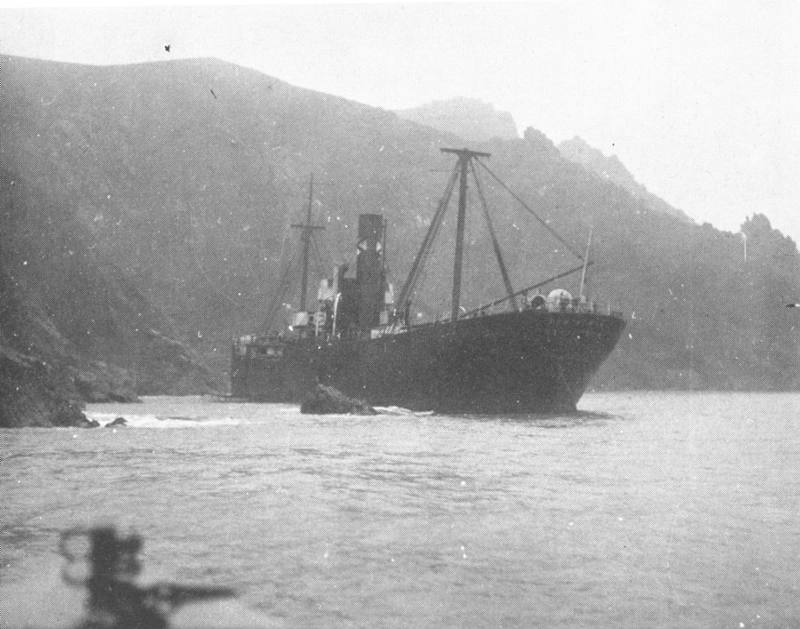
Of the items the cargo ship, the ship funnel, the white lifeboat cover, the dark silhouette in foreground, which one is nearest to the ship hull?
the cargo ship

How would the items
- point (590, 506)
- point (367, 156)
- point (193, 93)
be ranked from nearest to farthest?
point (590, 506) → point (193, 93) → point (367, 156)

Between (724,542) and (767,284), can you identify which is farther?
(767,284)

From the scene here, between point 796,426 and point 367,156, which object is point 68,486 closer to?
point 796,426

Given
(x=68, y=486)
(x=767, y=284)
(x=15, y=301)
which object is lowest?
(x=68, y=486)

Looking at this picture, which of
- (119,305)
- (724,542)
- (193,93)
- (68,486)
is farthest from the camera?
(193,93)

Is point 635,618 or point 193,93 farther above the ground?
point 193,93

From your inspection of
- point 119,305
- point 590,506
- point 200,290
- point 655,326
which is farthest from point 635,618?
point 655,326

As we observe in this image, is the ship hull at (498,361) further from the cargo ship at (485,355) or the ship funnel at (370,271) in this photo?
the ship funnel at (370,271)
